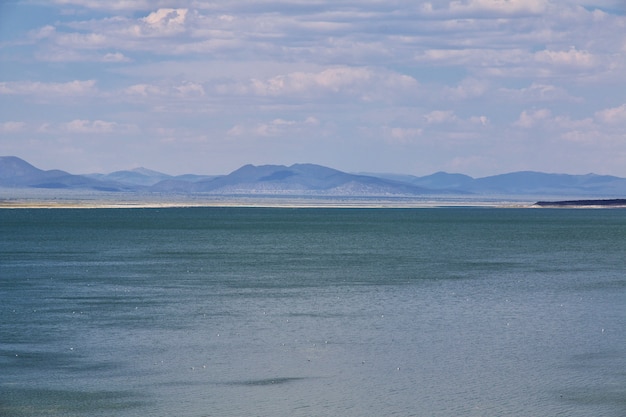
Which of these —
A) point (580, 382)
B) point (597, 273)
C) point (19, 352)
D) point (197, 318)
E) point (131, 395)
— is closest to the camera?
point (131, 395)

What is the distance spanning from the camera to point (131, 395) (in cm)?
2828

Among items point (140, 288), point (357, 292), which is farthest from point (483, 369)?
point (140, 288)

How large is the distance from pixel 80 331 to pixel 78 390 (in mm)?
9881

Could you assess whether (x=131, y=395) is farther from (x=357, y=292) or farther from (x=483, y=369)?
(x=357, y=292)

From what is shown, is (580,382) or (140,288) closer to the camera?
(580,382)

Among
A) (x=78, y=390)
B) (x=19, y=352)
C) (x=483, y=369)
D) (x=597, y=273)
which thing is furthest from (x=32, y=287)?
(x=597, y=273)

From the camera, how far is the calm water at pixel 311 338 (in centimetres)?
2792

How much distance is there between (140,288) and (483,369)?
27.2 m

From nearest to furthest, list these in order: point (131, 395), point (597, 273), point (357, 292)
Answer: point (131, 395)
point (357, 292)
point (597, 273)

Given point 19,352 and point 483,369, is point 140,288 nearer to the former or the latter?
point 19,352

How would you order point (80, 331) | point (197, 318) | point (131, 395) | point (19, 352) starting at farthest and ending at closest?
point (197, 318), point (80, 331), point (19, 352), point (131, 395)

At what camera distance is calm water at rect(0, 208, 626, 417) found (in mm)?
27922

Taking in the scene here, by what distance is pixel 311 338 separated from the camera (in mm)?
37250

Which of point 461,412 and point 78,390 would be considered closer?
point 461,412
